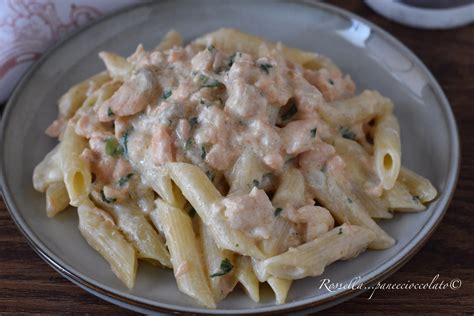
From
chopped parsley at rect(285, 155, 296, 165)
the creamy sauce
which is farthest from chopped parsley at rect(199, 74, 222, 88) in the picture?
chopped parsley at rect(285, 155, 296, 165)

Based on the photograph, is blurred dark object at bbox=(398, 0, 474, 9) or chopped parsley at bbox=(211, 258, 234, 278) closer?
chopped parsley at bbox=(211, 258, 234, 278)

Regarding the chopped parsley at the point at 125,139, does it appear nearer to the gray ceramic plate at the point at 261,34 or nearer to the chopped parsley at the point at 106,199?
the chopped parsley at the point at 106,199

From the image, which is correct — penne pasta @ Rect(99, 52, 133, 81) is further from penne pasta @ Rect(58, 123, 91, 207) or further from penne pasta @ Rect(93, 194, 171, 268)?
penne pasta @ Rect(93, 194, 171, 268)

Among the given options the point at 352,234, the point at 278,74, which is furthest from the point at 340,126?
the point at 352,234

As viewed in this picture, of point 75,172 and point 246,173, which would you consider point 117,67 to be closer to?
point 75,172

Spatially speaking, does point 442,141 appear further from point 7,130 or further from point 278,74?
point 7,130

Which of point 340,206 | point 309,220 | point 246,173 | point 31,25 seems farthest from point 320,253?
point 31,25
